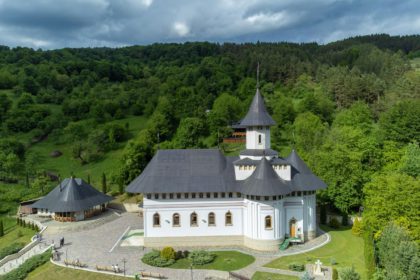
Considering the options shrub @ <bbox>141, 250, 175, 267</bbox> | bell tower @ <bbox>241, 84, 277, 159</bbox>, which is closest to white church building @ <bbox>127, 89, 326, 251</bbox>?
bell tower @ <bbox>241, 84, 277, 159</bbox>

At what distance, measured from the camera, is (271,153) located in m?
32.7

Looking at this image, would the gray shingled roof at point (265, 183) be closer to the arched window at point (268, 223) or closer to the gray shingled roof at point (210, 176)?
the gray shingled roof at point (210, 176)

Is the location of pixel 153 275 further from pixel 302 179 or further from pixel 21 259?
pixel 302 179

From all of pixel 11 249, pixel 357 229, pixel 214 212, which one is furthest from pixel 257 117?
Answer: pixel 11 249

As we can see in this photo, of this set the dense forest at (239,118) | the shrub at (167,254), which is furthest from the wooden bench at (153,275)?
the dense forest at (239,118)

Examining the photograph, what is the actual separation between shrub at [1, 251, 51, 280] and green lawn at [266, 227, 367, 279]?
17.4m

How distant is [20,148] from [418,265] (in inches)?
2577

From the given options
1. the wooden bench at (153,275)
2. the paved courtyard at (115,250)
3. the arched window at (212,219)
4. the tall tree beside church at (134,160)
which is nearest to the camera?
the wooden bench at (153,275)

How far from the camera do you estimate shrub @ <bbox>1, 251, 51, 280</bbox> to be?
27.1m

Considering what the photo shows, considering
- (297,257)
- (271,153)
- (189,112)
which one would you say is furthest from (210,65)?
(297,257)

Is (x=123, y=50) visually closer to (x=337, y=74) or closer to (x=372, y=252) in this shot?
(x=337, y=74)

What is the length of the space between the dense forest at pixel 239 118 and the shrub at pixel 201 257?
11.2 metres

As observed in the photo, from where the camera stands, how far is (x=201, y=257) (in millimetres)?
→ 27859

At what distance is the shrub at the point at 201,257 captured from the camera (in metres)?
27.4
